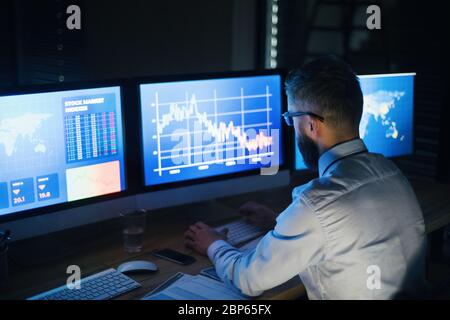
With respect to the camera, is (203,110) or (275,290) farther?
(203,110)

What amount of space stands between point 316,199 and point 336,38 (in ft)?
6.75

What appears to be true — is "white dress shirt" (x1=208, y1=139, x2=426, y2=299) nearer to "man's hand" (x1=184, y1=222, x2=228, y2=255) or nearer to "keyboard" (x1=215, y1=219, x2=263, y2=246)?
"man's hand" (x1=184, y1=222, x2=228, y2=255)

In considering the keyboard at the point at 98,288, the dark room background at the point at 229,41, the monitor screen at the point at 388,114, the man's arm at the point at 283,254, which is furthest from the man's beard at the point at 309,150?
the dark room background at the point at 229,41

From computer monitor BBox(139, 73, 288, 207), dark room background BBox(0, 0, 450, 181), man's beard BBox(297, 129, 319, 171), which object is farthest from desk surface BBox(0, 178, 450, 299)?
dark room background BBox(0, 0, 450, 181)

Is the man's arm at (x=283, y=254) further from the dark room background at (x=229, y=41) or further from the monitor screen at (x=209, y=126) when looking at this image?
the dark room background at (x=229, y=41)

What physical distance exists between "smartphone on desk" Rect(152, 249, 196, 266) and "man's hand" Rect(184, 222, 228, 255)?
0.05m

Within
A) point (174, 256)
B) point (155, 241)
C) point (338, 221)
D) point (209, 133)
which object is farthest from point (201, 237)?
point (338, 221)

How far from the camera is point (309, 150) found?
165 cm

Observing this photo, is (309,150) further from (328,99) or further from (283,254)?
(283,254)

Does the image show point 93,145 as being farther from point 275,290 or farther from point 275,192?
point 275,192

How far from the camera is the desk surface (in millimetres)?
1643

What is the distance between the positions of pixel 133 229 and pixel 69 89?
0.48m

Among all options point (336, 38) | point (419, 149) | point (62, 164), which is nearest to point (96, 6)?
point (62, 164)

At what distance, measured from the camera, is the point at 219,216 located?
2191mm
